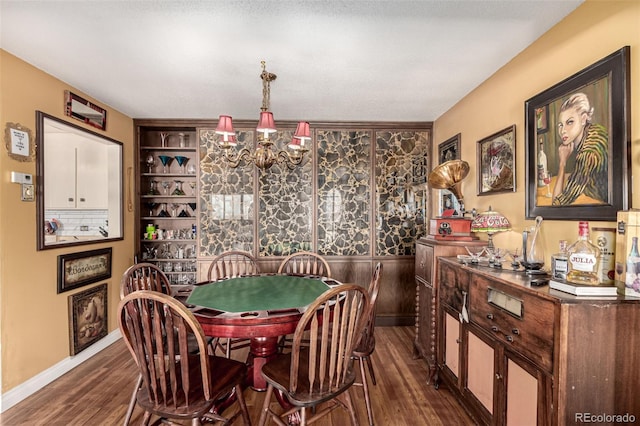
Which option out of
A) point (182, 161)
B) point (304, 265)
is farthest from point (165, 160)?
point (304, 265)

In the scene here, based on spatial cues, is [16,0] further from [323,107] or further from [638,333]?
[638,333]

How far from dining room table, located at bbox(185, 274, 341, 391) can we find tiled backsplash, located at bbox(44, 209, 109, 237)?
8.86 feet

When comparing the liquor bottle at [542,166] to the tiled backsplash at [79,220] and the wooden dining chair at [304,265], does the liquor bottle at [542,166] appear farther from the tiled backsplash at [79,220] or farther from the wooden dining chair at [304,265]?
the tiled backsplash at [79,220]

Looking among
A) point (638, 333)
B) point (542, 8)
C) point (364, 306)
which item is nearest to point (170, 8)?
point (364, 306)

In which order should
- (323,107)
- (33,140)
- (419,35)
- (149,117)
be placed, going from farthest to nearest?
(149,117) → (323,107) → (33,140) → (419,35)

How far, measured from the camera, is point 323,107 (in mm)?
3393

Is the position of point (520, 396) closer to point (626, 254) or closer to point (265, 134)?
point (626, 254)

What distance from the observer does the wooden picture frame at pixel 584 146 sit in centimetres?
147

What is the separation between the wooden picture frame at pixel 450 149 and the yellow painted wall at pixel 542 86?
86mm

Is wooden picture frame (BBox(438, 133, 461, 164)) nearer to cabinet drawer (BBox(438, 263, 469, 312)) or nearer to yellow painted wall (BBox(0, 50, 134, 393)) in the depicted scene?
cabinet drawer (BBox(438, 263, 469, 312))

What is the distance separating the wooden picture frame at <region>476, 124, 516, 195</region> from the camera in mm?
2330

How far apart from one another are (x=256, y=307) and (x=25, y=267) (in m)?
Answer: 2.02

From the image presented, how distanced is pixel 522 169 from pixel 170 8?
2567 mm

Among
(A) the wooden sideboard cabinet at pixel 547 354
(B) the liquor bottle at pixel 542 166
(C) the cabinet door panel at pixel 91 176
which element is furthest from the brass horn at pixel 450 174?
(C) the cabinet door panel at pixel 91 176
